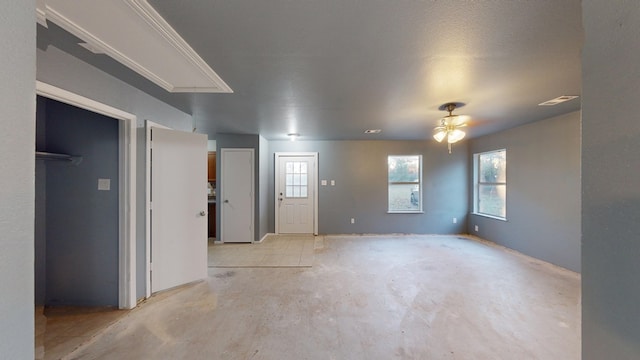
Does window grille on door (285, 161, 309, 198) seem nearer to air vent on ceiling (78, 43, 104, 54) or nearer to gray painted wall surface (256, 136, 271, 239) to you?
gray painted wall surface (256, 136, 271, 239)

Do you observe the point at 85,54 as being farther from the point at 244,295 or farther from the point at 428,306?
the point at 428,306

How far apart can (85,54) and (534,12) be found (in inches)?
123

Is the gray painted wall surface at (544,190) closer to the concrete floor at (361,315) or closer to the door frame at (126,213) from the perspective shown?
the concrete floor at (361,315)

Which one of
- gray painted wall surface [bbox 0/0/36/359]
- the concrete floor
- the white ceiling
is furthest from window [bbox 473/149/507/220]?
gray painted wall surface [bbox 0/0/36/359]

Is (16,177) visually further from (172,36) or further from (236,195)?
(236,195)

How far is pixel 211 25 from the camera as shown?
63.9 inches

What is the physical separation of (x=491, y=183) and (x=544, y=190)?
1.31 m

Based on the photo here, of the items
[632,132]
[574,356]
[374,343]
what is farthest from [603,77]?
[574,356]

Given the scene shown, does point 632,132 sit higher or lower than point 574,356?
higher

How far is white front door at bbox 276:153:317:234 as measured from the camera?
6.10 meters

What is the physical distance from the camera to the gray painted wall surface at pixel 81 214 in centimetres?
264

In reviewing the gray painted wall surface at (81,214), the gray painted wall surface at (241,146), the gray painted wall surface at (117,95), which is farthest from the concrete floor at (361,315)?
the gray painted wall surface at (241,146)

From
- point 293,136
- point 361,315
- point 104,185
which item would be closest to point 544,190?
point 361,315

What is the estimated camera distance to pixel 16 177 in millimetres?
489
